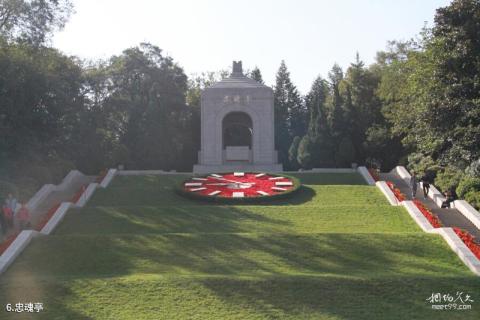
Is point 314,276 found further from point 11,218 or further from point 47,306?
point 11,218

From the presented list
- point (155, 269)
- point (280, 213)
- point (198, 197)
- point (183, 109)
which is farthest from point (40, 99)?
point (183, 109)

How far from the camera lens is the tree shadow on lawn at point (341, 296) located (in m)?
12.0

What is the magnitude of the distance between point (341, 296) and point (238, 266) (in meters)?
3.28

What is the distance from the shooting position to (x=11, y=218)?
63.2 feet

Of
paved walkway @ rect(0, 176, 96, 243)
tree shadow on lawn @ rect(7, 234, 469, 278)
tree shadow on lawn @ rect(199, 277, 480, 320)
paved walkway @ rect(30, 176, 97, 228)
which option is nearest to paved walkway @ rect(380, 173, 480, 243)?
tree shadow on lawn @ rect(7, 234, 469, 278)

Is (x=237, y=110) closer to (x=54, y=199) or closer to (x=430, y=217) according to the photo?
(x=54, y=199)

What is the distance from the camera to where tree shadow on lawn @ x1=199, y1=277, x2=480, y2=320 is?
11961mm

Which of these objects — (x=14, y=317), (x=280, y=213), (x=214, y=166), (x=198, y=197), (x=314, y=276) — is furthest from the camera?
(x=214, y=166)

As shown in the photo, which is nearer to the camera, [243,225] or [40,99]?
[243,225]

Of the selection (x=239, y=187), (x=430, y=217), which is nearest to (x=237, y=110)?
(x=239, y=187)

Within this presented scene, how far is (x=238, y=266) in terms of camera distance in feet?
49.9

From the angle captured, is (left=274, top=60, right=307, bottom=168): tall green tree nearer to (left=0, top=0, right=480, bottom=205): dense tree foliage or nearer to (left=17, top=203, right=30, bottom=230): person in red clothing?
(left=0, top=0, right=480, bottom=205): dense tree foliage

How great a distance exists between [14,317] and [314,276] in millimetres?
6006

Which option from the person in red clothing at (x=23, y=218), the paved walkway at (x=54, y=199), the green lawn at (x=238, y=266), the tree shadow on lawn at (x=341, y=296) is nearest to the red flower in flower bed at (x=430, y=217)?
the green lawn at (x=238, y=266)
